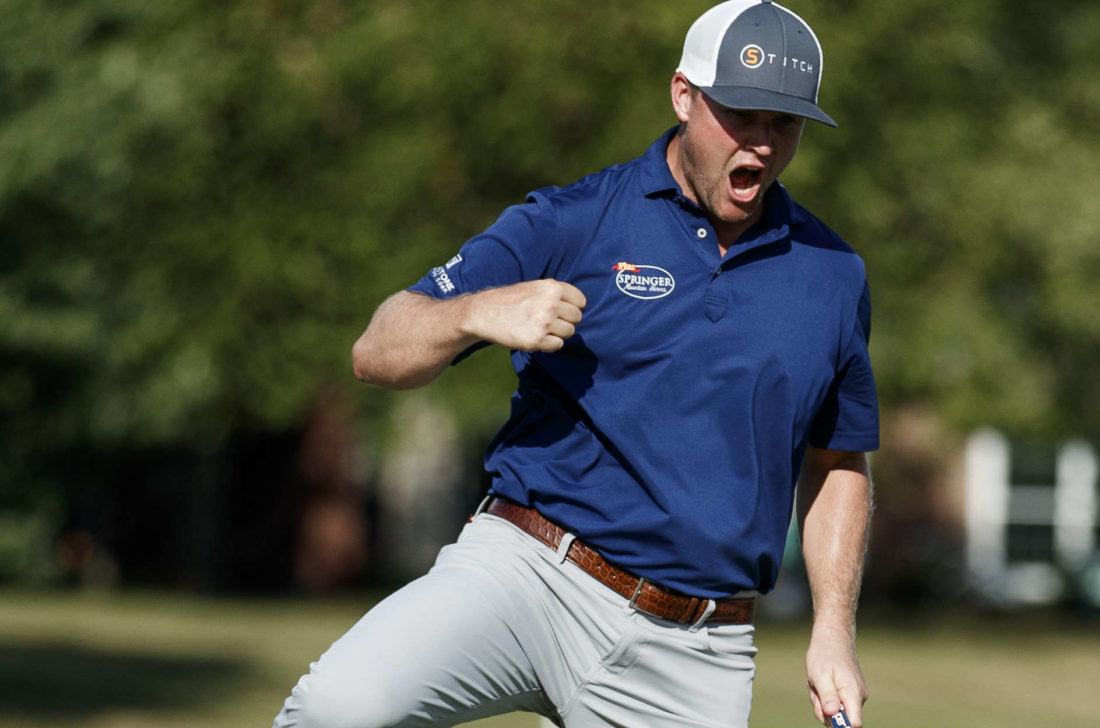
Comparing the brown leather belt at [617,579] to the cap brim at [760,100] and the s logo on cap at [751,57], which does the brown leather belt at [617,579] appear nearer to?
the cap brim at [760,100]

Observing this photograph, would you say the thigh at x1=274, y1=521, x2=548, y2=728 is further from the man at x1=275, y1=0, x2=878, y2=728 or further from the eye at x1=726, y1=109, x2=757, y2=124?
the eye at x1=726, y1=109, x2=757, y2=124

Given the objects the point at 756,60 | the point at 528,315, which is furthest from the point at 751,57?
the point at 528,315

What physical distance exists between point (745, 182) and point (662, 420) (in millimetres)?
733

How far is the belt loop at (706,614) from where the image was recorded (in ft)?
15.1

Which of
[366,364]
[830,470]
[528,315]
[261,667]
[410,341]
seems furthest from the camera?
[261,667]

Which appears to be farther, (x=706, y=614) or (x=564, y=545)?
(x=706, y=614)

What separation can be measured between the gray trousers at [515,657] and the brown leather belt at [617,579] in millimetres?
24

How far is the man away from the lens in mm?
4469

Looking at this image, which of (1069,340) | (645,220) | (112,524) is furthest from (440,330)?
(112,524)

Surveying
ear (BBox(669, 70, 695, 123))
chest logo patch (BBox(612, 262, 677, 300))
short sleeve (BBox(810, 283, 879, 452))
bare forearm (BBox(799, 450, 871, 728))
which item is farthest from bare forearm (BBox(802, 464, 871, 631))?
ear (BBox(669, 70, 695, 123))

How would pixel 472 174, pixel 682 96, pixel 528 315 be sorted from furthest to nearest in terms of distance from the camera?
pixel 472 174 → pixel 682 96 → pixel 528 315

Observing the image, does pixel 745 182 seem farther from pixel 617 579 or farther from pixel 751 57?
pixel 617 579

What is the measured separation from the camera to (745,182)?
470cm

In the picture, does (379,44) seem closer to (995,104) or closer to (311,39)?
(311,39)
